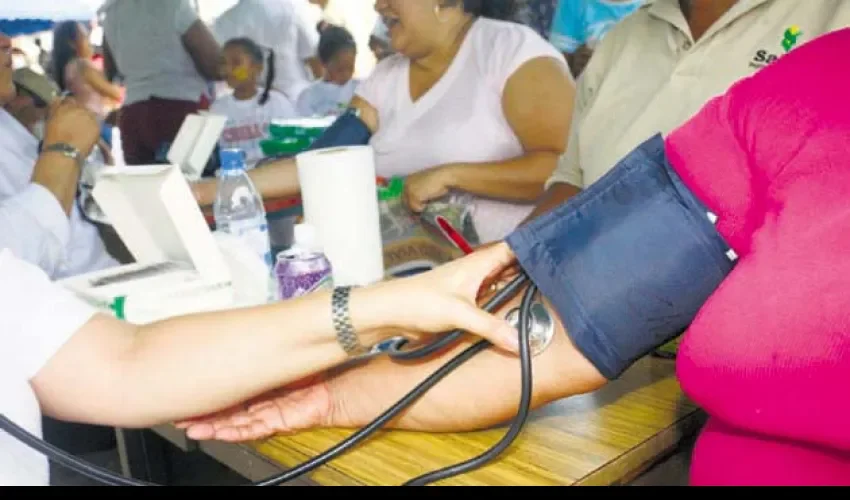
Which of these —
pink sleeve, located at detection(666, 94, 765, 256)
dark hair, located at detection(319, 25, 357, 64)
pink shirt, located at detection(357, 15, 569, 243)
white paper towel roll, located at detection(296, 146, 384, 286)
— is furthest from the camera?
dark hair, located at detection(319, 25, 357, 64)

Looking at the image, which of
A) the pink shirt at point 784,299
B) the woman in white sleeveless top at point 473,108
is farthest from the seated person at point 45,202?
the pink shirt at point 784,299

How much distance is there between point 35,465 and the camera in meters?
0.65

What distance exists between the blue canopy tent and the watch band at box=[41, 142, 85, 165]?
1066 mm

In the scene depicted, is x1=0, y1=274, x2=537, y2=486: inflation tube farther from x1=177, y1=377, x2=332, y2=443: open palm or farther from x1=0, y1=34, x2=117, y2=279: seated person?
x1=0, y1=34, x2=117, y2=279: seated person

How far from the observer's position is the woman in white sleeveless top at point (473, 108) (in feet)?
5.79

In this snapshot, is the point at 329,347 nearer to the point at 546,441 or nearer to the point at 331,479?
the point at 331,479

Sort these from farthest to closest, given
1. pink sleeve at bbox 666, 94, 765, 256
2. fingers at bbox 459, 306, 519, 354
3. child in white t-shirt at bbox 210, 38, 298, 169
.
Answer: child in white t-shirt at bbox 210, 38, 298, 169 → fingers at bbox 459, 306, 519, 354 → pink sleeve at bbox 666, 94, 765, 256

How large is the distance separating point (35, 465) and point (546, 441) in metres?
0.45

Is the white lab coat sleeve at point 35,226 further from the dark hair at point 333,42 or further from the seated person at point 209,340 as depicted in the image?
the dark hair at point 333,42

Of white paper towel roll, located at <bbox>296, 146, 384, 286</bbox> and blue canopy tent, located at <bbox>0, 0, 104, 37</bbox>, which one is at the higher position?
blue canopy tent, located at <bbox>0, 0, 104, 37</bbox>

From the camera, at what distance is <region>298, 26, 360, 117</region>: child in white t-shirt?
303cm

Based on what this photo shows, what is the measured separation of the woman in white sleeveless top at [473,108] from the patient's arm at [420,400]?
3.03 feet

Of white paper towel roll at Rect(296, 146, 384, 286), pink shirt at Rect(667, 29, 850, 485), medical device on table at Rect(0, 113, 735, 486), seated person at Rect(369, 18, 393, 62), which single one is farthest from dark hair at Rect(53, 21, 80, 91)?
pink shirt at Rect(667, 29, 850, 485)

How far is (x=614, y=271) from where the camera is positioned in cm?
66
